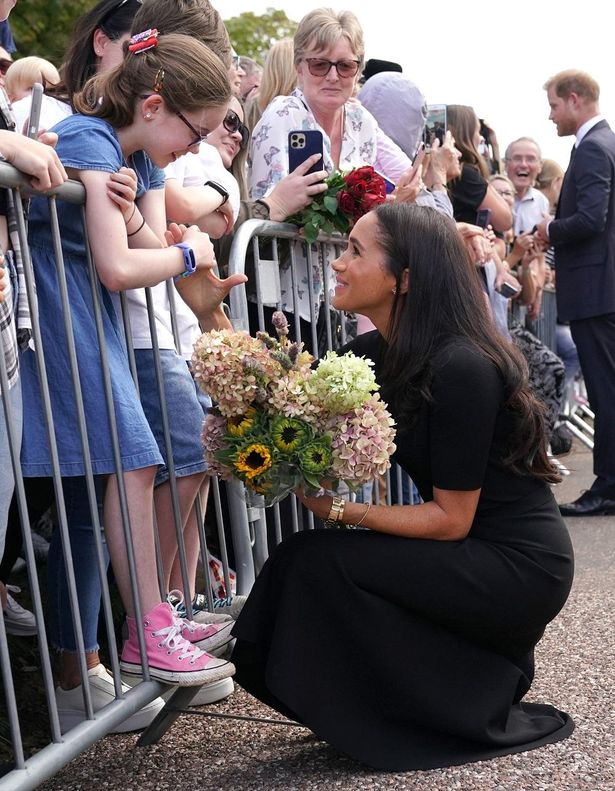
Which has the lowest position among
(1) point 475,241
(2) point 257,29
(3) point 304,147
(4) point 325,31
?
(1) point 475,241

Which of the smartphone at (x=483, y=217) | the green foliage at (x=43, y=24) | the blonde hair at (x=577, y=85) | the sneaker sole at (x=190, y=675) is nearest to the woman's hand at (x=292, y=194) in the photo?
the sneaker sole at (x=190, y=675)

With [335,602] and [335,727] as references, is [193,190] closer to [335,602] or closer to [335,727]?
[335,602]

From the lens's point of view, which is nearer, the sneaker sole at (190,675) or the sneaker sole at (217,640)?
the sneaker sole at (190,675)

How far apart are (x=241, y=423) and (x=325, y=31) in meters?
2.59

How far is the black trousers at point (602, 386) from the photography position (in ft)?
24.3

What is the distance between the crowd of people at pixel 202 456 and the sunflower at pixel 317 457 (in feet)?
0.72

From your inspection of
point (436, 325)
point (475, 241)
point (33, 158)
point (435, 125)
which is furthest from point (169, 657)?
point (435, 125)

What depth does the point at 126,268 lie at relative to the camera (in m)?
3.08

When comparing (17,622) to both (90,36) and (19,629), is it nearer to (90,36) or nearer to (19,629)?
(19,629)

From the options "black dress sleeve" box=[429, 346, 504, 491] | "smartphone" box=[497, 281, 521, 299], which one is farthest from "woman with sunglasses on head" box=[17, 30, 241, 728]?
"smartphone" box=[497, 281, 521, 299]

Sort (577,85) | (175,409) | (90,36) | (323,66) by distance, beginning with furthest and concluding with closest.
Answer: (577,85), (323,66), (90,36), (175,409)

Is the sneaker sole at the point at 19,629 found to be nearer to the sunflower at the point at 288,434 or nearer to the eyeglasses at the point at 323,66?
the sunflower at the point at 288,434

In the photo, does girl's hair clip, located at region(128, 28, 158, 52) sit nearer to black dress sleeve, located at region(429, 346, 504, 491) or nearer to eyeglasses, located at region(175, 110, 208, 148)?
eyeglasses, located at region(175, 110, 208, 148)

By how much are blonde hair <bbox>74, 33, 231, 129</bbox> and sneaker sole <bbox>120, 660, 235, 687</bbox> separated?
1.48 meters
